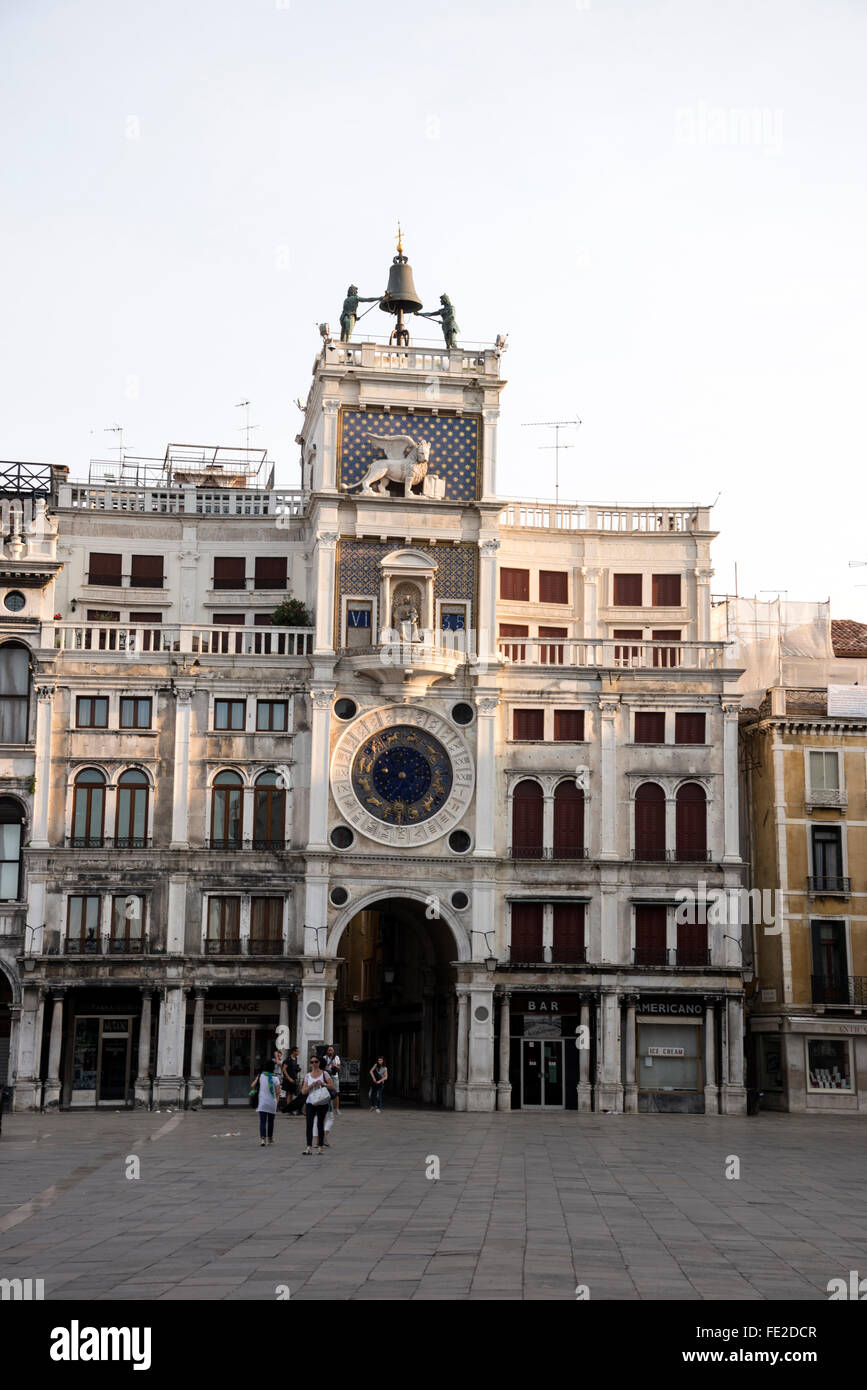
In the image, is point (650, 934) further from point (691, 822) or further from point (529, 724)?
point (529, 724)

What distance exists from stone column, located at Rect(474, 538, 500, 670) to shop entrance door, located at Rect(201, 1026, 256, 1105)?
15897 millimetres

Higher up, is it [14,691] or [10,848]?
[14,691]

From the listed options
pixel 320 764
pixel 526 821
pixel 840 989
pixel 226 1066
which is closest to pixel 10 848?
pixel 226 1066

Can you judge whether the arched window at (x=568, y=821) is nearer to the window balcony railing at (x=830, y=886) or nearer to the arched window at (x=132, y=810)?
the window balcony railing at (x=830, y=886)

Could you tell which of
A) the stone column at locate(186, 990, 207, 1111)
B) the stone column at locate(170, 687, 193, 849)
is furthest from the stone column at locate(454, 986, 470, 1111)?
the stone column at locate(170, 687, 193, 849)

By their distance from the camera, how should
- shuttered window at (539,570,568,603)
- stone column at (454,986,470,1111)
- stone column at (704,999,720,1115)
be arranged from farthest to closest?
1. shuttered window at (539,570,568,603)
2. stone column at (704,999,720,1115)
3. stone column at (454,986,470,1111)

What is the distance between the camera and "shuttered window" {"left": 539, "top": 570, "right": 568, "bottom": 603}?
2714 inches

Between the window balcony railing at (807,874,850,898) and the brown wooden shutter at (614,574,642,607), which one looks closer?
the window balcony railing at (807,874,850,898)

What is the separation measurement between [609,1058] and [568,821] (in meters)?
8.52

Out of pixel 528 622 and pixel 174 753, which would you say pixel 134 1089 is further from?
pixel 528 622

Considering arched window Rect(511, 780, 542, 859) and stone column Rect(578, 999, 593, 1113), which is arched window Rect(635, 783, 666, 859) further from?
stone column Rect(578, 999, 593, 1113)

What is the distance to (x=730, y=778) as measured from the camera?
6362 centimetres

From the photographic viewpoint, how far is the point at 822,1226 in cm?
2730

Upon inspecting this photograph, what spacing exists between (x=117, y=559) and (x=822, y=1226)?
1783 inches
